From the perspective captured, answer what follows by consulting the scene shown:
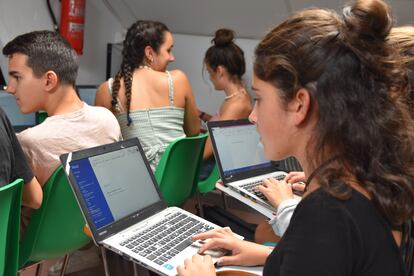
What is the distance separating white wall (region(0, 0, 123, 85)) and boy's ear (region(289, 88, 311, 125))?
2.75 metres

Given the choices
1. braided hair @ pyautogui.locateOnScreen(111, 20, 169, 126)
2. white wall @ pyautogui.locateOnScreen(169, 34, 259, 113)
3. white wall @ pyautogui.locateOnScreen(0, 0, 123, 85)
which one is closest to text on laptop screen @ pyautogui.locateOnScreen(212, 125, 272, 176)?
braided hair @ pyautogui.locateOnScreen(111, 20, 169, 126)

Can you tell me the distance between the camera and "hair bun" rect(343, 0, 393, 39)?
695mm

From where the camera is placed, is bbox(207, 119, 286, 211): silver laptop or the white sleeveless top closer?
bbox(207, 119, 286, 211): silver laptop

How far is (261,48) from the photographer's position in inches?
30.1

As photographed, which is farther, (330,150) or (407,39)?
(407,39)

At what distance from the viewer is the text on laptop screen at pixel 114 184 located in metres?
1.12

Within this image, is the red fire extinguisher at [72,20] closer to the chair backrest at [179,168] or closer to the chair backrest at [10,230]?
the chair backrest at [179,168]

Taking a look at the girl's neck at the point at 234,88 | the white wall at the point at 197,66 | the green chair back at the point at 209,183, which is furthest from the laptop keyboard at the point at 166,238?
the white wall at the point at 197,66

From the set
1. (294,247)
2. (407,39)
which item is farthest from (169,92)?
(294,247)

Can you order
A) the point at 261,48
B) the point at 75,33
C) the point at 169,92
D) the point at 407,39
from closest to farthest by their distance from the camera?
1. the point at 261,48
2. the point at 407,39
3. the point at 169,92
4. the point at 75,33

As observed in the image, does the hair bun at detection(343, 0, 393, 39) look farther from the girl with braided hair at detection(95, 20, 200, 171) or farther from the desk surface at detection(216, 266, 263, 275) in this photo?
the girl with braided hair at detection(95, 20, 200, 171)

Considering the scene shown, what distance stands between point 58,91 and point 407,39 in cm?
→ 118

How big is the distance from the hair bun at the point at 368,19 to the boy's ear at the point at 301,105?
121 mm

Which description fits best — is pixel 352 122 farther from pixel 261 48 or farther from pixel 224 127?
pixel 224 127
